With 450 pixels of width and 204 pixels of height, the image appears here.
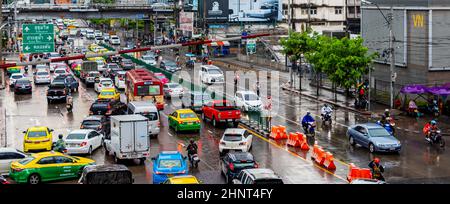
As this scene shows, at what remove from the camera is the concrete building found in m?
53.1

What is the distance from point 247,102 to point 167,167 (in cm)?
2486

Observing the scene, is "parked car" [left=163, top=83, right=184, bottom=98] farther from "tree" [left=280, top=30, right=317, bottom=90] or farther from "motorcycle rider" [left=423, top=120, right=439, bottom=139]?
"motorcycle rider" [left=423, top=120, right=439, bottom=139]

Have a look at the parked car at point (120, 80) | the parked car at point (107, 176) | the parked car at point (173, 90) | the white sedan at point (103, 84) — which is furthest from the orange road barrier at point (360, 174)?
the parked car at point (120, 80)

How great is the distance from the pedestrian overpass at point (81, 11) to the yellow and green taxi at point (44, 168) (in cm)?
8210

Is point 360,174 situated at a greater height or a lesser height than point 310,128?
lesser

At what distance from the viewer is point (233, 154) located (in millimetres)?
29266

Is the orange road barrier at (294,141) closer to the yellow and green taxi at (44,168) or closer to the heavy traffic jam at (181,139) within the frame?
the heavy traffic jam at (181,139)

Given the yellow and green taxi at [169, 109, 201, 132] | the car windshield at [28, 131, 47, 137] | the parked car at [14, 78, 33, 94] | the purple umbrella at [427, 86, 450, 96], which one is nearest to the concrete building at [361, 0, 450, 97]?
the purple umbrella at [427, 86, 450, 96]

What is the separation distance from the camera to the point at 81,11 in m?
110

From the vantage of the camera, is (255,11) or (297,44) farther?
(255,11)

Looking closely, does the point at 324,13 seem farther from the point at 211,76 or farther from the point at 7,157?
the point at 7,157

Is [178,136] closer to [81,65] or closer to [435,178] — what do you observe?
[435,178]

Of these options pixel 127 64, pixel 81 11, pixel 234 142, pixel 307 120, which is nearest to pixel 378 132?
pixel 307 120

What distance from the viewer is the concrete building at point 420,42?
53062 millimetres
